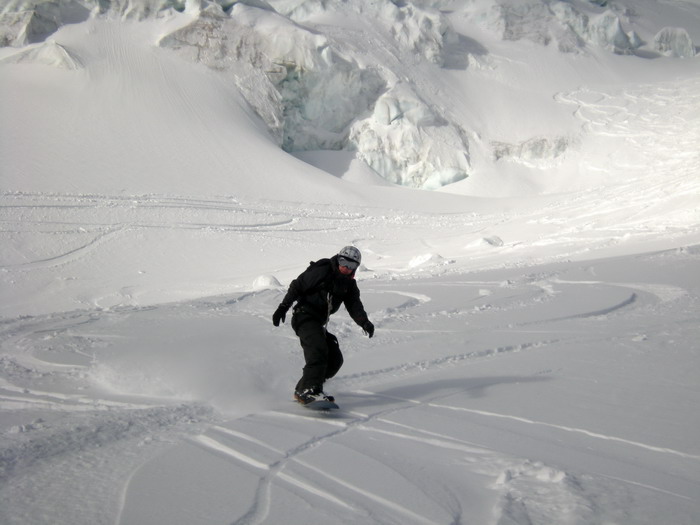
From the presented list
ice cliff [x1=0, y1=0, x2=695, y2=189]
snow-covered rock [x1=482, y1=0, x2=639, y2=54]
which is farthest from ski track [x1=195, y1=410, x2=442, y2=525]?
snow-covered rock [x1=482, y1=0, x2=639, y2=54]

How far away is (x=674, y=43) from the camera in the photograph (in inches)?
1799

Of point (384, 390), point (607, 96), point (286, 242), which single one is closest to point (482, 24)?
point (607, 96)

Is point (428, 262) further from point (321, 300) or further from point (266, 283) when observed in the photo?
point (321, 300)

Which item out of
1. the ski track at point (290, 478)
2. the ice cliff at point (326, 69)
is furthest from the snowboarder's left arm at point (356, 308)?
the ice cliff at point (326, 69)

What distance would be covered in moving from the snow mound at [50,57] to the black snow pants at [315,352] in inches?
1001

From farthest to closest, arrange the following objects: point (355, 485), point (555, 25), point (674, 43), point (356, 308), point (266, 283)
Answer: point (674, 43)
point (555, 25)
point (266, 283)
point (356, 308)
point (355, 485)

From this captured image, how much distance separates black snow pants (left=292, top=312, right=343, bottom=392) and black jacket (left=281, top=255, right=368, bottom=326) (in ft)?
0.21

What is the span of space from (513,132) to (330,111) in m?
10.8

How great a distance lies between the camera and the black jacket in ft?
14.3

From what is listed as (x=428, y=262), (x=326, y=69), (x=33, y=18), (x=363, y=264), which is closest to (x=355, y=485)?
(x=428, y=262)

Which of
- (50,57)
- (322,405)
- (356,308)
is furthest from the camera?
(50,57)

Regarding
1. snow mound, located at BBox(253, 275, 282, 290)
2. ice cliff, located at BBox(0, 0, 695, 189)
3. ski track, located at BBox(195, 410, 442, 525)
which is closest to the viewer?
ski track, located at BBox(195, 410, 442, 525)

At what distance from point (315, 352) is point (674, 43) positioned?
5175cm

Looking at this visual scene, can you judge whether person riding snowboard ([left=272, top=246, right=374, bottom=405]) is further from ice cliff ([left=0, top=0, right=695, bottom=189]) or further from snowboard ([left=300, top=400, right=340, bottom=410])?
ice cliff ([left=0, top=0, right=695, bottom=189])
